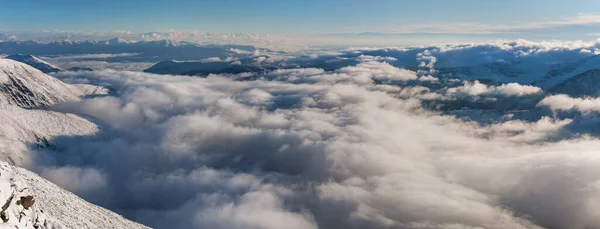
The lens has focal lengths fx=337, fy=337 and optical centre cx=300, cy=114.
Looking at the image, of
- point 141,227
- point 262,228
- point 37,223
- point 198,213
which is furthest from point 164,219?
point 37,223

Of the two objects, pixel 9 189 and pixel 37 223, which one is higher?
pixel 9 189

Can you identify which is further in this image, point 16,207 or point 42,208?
point 42,208

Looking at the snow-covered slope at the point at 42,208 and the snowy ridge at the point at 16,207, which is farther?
the snow-covered slope at the point at 42,208

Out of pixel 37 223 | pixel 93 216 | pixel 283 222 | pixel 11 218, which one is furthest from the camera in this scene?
pixel 283 222

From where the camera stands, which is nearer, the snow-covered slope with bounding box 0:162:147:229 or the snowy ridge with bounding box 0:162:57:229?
the snowy ridge with bounding box 0:162:57:229

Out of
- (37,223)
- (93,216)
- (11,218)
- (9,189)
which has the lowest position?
(93,216)

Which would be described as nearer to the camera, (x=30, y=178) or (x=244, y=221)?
(x=30, y=178)

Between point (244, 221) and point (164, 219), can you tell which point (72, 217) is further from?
point (164, 219)

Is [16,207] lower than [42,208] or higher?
higher
